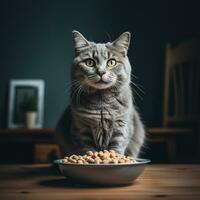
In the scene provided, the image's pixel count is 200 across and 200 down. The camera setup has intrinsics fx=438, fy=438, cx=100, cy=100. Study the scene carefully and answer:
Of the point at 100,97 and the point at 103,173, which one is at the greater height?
the point at 100,97

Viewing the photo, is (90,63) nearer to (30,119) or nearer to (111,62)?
(111,62)

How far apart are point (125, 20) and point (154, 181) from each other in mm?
2050

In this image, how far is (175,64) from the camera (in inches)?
114

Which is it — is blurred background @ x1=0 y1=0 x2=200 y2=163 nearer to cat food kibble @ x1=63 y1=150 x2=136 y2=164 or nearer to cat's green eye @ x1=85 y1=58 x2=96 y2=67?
cat's green eye @ x1=85 y1=58 x2=96 y2=67

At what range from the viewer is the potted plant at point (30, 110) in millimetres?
2842

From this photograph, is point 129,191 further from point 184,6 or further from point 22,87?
point 184,6

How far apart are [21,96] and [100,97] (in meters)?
1.52

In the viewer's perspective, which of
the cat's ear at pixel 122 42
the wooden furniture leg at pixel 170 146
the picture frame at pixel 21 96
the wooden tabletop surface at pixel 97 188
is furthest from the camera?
the picture frame at pixel 21 96

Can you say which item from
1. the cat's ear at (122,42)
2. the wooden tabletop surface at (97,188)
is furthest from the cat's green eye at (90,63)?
the wooden tabletop surface at (97,188)

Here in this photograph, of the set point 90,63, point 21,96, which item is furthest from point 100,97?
point 21,96

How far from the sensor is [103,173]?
39.6 inches

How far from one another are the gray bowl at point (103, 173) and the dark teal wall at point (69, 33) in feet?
6.49

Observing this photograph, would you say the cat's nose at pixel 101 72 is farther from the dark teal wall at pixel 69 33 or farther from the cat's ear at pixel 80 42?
the dark teal wall at pixel 69 33

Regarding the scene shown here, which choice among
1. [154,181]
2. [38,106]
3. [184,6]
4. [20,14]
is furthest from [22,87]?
[154,181]
